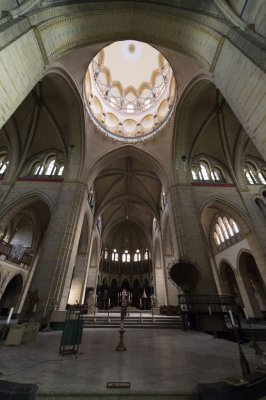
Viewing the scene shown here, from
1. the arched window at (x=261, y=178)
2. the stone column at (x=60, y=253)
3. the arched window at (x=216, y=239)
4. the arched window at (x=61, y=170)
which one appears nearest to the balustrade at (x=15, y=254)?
the arched window at (x=61, y=170)

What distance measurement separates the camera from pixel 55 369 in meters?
3.08

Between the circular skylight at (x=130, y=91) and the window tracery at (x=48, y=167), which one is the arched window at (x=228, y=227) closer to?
the circular skylight at (x=130, y=91)

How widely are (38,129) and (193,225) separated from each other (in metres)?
14.9

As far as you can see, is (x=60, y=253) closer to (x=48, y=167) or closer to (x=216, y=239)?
(x=48, y=167)

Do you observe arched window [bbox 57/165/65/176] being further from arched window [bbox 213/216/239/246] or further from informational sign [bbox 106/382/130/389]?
arched window [bbox 213/216/239/246]

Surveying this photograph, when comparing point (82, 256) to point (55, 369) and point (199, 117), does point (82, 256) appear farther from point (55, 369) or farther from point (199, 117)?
point (199, 117)

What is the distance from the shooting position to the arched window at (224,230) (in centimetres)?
1648

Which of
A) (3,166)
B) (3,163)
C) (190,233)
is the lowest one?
(190,233)

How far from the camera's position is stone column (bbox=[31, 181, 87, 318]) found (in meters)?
9.16

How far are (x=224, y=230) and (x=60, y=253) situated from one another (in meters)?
15.6

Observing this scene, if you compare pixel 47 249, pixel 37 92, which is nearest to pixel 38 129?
pixel 37 92

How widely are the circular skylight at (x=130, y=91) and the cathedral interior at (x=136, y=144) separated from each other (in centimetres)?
14

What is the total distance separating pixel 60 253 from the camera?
33.2 feet

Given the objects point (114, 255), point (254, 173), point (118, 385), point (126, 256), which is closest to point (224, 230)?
point (254, 173)
